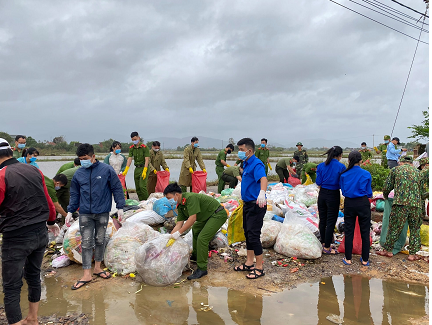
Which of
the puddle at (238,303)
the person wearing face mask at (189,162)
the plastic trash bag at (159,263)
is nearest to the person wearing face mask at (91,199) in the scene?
the puddle at (238,303)

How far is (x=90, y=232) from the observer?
11.5 feet

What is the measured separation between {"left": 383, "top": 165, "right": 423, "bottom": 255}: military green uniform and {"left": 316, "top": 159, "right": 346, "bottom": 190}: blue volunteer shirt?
29.1 inches

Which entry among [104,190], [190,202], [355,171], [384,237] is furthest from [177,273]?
[384,237]

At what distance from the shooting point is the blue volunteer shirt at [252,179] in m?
3.53

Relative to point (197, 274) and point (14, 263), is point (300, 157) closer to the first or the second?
point (197, 274)

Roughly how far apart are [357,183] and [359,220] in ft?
1.78

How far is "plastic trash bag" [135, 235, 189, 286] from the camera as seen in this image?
334 cm

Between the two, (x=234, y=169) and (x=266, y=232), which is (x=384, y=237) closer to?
(x=266, y=232)

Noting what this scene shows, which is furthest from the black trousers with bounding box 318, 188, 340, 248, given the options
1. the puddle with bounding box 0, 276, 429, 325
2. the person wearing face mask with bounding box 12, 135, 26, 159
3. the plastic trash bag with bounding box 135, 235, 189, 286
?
the person wearing face mask with bounding box 12, 135, 26, 159

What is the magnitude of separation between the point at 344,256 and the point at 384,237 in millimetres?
743

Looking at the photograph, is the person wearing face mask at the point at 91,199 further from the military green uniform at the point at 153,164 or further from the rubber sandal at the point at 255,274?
the military green uniform at the point at 153,164

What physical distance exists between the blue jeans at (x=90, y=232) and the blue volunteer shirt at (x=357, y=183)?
3.07 m

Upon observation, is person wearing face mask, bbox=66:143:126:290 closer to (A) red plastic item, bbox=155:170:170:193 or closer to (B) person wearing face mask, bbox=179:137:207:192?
(A) red plastic item, bbox=155:170:170:193

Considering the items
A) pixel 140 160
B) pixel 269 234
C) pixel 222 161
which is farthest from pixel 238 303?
pixel 222 161
